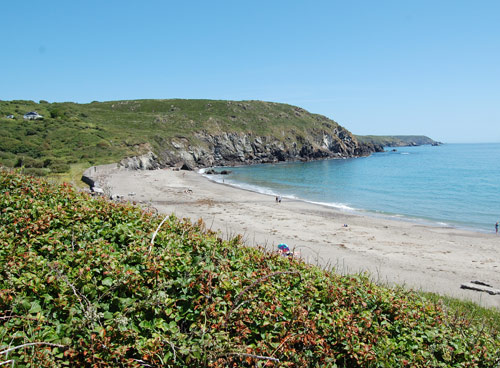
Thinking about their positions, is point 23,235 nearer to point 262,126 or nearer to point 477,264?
point 477,264

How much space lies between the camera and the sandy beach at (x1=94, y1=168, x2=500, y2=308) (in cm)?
1309

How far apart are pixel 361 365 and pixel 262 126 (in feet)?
334

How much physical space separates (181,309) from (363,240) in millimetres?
17394

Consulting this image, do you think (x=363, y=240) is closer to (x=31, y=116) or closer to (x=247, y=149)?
(x=31, y=116)

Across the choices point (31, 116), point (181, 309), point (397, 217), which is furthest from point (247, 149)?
point (181, 309)

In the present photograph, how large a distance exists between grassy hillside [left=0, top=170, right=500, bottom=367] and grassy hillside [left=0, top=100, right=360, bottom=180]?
83.6 ft

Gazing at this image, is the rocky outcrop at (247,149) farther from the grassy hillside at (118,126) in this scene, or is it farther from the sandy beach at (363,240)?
the sandy beach at (363,240)

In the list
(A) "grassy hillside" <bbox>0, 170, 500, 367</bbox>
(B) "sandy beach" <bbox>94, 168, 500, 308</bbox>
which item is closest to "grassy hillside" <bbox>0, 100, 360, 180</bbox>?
(B) "sandy beach" <bbox>94, 168, 500, 308</bbox>

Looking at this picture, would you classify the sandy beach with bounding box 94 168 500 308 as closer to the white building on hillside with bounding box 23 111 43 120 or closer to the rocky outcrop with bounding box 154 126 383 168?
the rocky outcrop with bounding box 154 126 383 168

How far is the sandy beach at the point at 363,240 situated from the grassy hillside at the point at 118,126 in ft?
52.3

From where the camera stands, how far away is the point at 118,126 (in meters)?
76.4

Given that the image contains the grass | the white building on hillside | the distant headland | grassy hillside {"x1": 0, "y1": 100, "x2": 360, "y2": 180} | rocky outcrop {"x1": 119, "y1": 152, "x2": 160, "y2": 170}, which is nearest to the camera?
grassy hillside {"x1": 0, "y1": 100, "x2": 360, "y2": 180}

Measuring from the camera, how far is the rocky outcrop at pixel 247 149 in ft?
236

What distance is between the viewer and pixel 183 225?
18.2 ft
